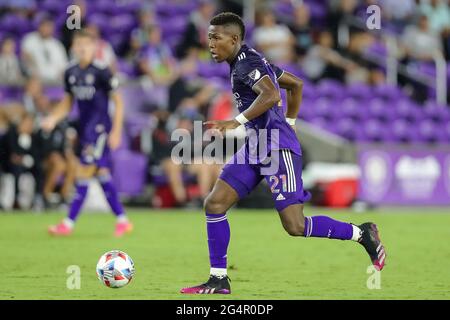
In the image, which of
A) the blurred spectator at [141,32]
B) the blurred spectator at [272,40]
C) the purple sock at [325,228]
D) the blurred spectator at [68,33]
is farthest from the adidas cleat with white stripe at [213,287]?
the blurred spectator at [68,33]

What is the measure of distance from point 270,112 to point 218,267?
1.26 m

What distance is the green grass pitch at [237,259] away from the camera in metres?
7.50

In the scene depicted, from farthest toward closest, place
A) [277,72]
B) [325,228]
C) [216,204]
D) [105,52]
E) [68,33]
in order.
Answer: [68,33] < [105,52] < [277,72] < [325,228] < [216,204]

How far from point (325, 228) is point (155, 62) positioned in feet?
36.7

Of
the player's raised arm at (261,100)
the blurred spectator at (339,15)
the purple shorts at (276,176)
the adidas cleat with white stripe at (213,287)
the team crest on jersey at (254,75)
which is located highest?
the blurred spectator at (339,15)

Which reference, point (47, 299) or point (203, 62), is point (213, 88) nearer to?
point (203, 62)

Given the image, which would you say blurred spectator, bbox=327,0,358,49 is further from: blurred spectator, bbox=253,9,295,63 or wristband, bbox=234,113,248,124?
wristband, bbox=234,113,248,124

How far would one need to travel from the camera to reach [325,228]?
775 centimetres

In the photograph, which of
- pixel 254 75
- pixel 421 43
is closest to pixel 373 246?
pixel 254 75

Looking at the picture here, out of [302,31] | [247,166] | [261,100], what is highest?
[302,31]

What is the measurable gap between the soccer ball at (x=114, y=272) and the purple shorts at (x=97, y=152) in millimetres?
4743

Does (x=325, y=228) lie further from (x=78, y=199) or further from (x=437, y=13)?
(x=437, y=13)

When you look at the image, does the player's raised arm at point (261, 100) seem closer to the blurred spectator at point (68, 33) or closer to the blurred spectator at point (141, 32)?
the blurred spectator at point (141, 32)

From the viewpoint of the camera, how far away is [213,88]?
59.1 feet
